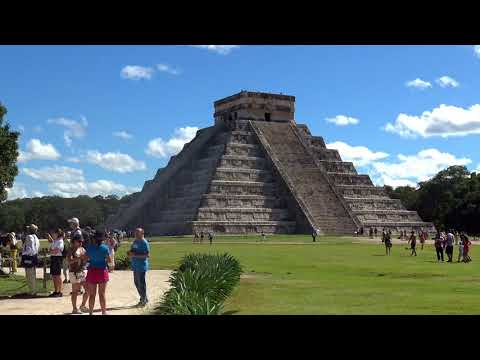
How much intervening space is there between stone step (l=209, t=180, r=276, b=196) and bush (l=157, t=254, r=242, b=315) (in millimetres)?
35502

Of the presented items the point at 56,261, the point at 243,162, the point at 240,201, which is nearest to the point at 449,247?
the point at 56,261

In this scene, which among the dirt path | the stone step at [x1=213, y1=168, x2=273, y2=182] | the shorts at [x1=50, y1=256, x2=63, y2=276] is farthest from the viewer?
the stone step at [x1=213, y1=168, x2=273, y2=182]

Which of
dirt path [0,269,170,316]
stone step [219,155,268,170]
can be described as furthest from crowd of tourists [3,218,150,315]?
stone step [219,155,268,170]

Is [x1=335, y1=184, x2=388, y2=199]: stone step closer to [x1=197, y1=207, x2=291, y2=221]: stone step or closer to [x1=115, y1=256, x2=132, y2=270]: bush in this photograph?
[x1=197, y1=207, x2=291, y2=221]: stone step

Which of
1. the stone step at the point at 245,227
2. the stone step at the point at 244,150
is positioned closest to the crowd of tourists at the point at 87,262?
the stone step at the point at 245,227

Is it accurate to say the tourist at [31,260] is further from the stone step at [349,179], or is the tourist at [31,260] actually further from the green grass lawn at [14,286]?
the stone step at [349,179]

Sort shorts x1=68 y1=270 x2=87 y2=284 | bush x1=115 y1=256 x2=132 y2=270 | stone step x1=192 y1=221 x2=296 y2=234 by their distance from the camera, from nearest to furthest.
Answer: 1. shorts x1=68 y1=270 x2=87 y2=284
2. bush x1=115 y1=256 x2=132 y2=270
3. stone step x1=192 y1=221 x2=296 y2=234

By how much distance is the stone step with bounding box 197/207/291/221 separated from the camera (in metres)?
48.4

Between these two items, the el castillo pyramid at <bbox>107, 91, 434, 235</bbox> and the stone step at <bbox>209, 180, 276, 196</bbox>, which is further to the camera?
the stone step at <bbox>209, 180, 276, 196</bbox>

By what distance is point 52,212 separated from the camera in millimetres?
93938

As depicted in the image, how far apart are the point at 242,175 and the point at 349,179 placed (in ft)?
35.5

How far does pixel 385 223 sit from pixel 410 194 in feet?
127
